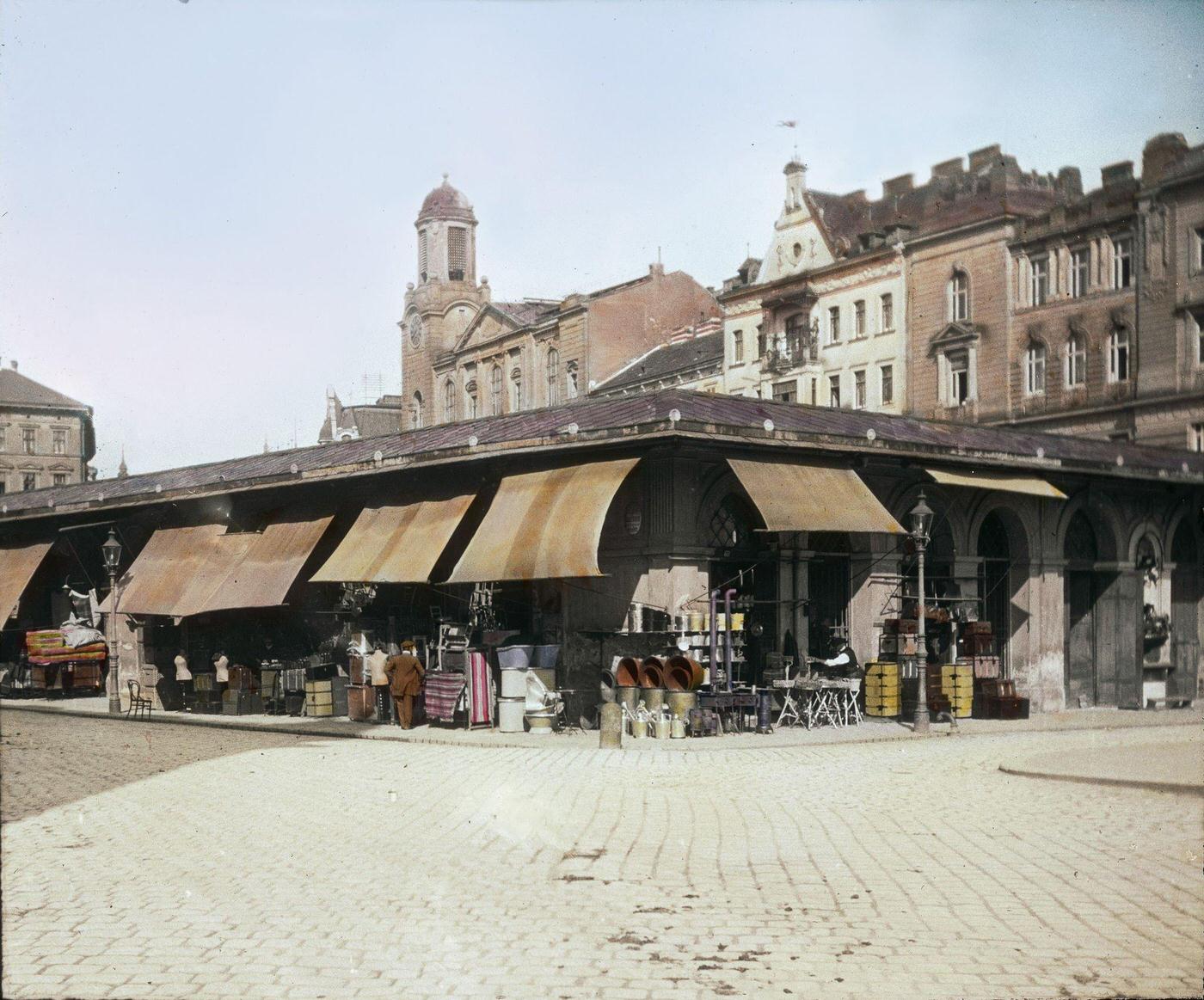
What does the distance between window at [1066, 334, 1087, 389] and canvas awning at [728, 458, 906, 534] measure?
27.1 metres

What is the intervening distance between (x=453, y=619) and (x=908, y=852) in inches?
649

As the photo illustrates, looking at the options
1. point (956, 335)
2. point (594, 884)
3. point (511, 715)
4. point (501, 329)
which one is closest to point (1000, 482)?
point (511, 715)

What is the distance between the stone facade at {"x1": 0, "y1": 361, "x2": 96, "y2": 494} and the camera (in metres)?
82.4

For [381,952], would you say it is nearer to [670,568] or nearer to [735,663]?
[670,568]

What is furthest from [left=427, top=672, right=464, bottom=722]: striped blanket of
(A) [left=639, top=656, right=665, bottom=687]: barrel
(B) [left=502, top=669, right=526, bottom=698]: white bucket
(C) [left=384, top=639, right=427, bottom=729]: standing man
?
(A) [left=639, top=656, right=665, bottom=687]: barrel

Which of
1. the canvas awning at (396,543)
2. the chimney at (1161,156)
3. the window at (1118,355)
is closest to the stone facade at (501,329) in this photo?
the window at (1118,355)

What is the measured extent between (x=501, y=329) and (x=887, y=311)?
25091mm

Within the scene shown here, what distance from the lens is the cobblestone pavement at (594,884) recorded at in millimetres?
7859

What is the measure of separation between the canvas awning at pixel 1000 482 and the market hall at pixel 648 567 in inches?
5.1

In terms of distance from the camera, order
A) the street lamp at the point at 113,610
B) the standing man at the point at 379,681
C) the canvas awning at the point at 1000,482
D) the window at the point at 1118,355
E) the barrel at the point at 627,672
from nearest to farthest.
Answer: the barrel at the point at 627,672, the standing man at the point at 379,681, the canvas awning at the point at 1000,482, the street lamp at the point at 113,610, the window at the point at 1118,355

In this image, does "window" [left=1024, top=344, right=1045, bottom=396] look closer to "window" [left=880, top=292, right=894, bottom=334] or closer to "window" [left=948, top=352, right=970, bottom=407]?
"window" [left=948, top=352, right=970, bottom=407]

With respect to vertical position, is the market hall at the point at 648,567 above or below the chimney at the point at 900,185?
below

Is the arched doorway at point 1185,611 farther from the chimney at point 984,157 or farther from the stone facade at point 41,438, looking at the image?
the stone facade at point 41,438

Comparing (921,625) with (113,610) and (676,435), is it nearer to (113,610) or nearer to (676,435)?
(676,435)
